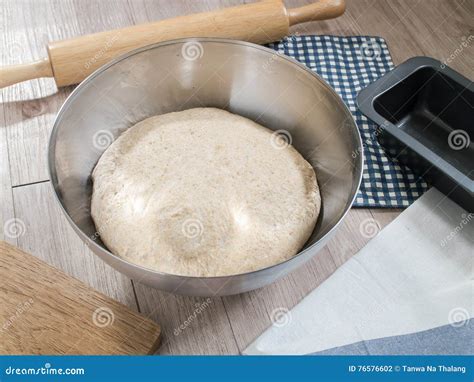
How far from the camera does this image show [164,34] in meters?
0.98

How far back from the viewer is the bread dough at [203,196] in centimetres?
68

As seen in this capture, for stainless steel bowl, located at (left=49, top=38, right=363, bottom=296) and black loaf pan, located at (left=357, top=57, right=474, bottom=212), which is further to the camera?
black loaf pan, located at (left=357, top=57, right=474, bottom=212)

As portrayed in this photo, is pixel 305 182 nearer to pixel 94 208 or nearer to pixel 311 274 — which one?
pixel 311 274

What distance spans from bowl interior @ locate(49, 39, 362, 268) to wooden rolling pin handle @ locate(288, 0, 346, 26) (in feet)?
0.88

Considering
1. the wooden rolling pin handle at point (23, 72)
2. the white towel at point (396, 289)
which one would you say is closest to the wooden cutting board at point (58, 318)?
the white towel at point (396, 289)

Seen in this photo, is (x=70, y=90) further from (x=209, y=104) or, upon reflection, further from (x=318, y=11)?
(x=318, y=11)

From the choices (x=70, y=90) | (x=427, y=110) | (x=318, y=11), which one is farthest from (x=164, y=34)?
(x=427, y=110)

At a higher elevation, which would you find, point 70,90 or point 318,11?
point 318,11

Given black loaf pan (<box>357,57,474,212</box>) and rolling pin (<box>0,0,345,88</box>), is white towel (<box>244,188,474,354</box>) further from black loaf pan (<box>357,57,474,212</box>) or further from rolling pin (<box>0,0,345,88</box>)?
rolling pin (<box>0,0,345,88</box>)

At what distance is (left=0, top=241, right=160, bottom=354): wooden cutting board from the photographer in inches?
26.6

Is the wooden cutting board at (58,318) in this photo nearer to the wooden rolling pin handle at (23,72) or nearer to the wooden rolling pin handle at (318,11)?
the wooden rolling pin handle at (23,72)

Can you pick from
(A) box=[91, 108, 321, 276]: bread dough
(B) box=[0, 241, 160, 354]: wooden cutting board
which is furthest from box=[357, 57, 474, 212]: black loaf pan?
(B) box=[0, 241, 160, 354]: wooden cutting board

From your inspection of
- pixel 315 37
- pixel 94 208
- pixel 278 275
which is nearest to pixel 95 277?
pixel 94 208

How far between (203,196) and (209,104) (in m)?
0.21
